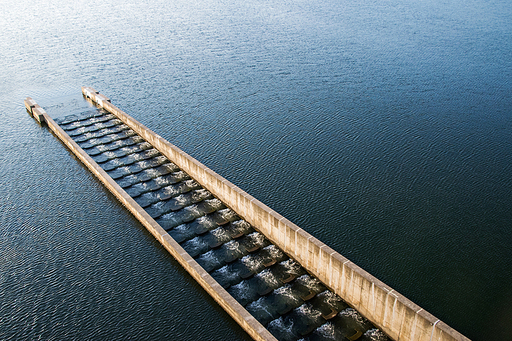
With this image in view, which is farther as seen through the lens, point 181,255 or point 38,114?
point 38,114

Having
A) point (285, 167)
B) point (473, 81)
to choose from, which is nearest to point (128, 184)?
point (285, 167)

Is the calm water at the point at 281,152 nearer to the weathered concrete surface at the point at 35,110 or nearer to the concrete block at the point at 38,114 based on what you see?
the weathered concrete surface at the point at 35,110

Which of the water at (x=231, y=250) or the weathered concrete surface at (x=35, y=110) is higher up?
the weathered concrete surface at (x=35, y=110)

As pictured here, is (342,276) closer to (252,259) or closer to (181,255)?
(252,259)

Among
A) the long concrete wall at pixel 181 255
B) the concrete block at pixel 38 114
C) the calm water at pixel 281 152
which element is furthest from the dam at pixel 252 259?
the concrete block at pixel 38 114

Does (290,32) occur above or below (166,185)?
above

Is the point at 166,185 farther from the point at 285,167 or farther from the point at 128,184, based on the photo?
the point at 285,167

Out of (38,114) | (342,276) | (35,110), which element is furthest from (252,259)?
(35,110)
